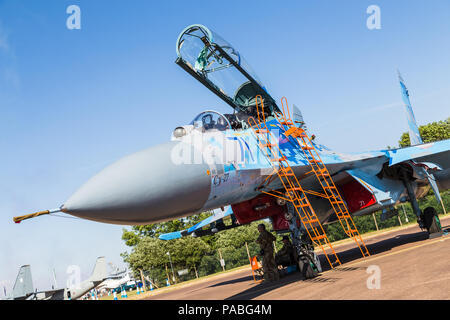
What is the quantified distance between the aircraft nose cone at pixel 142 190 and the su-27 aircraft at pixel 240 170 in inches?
0.5

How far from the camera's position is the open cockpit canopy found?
779cm

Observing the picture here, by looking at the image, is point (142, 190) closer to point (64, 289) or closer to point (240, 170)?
point (240, 170)

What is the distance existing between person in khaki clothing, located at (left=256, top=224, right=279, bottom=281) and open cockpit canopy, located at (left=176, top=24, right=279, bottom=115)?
3.50 metres

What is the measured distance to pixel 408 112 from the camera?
14148 mm

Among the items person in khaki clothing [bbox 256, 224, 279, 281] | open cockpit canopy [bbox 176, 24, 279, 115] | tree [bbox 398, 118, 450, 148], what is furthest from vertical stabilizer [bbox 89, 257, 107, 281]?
tree [bbox 398, 118, 450, 148]

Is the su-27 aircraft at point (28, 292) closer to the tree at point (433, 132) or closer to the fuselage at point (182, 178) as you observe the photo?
the fuselage at point (182, 178)

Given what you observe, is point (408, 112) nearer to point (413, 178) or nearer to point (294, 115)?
point (413, 178)

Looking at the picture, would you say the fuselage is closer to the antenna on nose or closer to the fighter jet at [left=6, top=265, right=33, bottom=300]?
the antenna on nose

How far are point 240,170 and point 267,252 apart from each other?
4.48 meters

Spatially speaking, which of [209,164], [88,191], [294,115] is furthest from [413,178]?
[88,191]

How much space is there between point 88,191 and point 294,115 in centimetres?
667

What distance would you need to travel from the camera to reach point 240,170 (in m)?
6.27

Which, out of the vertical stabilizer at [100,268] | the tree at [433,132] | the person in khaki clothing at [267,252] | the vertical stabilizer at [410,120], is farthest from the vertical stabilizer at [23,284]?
the tree at [433,132]
